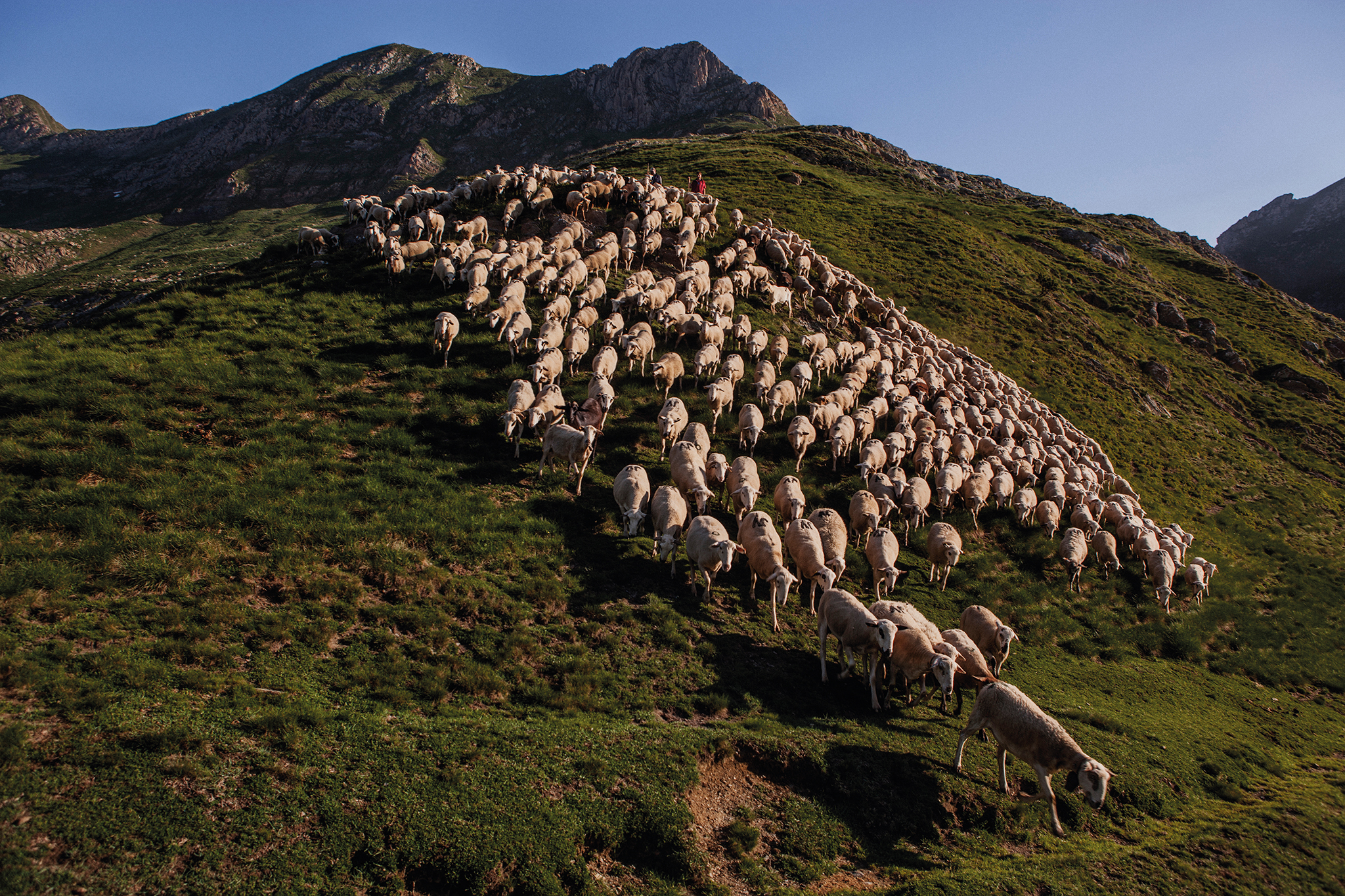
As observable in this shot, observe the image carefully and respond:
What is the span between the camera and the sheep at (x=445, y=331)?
20.0 m

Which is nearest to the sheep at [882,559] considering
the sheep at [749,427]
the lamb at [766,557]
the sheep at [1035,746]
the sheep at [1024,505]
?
the lamb at [766,557]

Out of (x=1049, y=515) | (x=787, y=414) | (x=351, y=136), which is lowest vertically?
(x=1049, y=515)

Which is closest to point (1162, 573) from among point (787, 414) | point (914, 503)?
point (914, 503)

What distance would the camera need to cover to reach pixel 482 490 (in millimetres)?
15211

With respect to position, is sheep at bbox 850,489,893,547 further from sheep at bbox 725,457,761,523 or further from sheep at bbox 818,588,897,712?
sheep at bbox 818,588,897,712

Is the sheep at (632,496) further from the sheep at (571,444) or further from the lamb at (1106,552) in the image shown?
the lamb at (1106,552)

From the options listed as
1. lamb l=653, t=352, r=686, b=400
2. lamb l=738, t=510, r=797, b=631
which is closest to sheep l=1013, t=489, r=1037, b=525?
lamb l=738, t=510, r=797, b=631

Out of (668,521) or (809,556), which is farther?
(668,521)

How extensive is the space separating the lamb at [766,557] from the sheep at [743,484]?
2.46 feet

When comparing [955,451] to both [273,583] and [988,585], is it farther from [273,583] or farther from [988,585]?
[273,583]

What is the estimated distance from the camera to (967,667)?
12211 mm

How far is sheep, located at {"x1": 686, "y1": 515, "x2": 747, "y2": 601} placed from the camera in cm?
1346

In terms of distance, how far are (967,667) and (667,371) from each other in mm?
13636

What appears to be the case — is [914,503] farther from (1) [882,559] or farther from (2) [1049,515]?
(2) [1049,515]
